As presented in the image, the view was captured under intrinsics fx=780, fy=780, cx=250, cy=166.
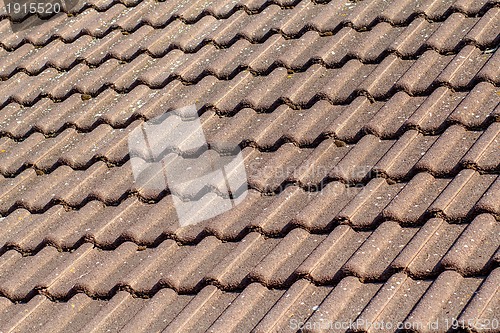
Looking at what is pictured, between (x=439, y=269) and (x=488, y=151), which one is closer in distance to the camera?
(x=439, y=269)

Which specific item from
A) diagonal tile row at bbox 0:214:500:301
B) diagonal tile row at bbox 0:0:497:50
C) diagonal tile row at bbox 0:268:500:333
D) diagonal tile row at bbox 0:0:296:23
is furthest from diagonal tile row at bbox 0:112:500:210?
diagonal tile row at bbox 0:0:296:23

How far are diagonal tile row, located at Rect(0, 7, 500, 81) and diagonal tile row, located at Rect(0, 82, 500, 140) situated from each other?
301 millimetres

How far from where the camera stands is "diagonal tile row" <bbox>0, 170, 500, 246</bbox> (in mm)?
2982

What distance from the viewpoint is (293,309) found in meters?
2.78

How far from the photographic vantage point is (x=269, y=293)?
9.59 ft

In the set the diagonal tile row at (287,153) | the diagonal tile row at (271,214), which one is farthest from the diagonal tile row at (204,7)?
the diagonal tile row at (271,214)

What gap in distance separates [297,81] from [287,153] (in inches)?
21.1

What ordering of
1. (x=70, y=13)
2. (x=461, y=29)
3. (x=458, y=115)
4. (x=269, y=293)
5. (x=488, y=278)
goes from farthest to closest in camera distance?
(x=70, y=13)
(x=461, y=29)
(x=458, y=115)
(x=269, y=293)
(x=488, y=278)

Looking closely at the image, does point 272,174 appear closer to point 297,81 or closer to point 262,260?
point 262,260

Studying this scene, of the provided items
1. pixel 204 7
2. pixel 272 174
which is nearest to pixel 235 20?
pixel 204 7

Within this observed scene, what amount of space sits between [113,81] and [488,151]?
7.10ft

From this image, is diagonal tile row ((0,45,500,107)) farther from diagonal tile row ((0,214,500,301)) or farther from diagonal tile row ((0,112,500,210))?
diagonal tile row ((0,214,500,301))

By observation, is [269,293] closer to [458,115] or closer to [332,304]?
[332,304]

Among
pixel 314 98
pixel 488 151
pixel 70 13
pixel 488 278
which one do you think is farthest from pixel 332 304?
pixel 70 13
